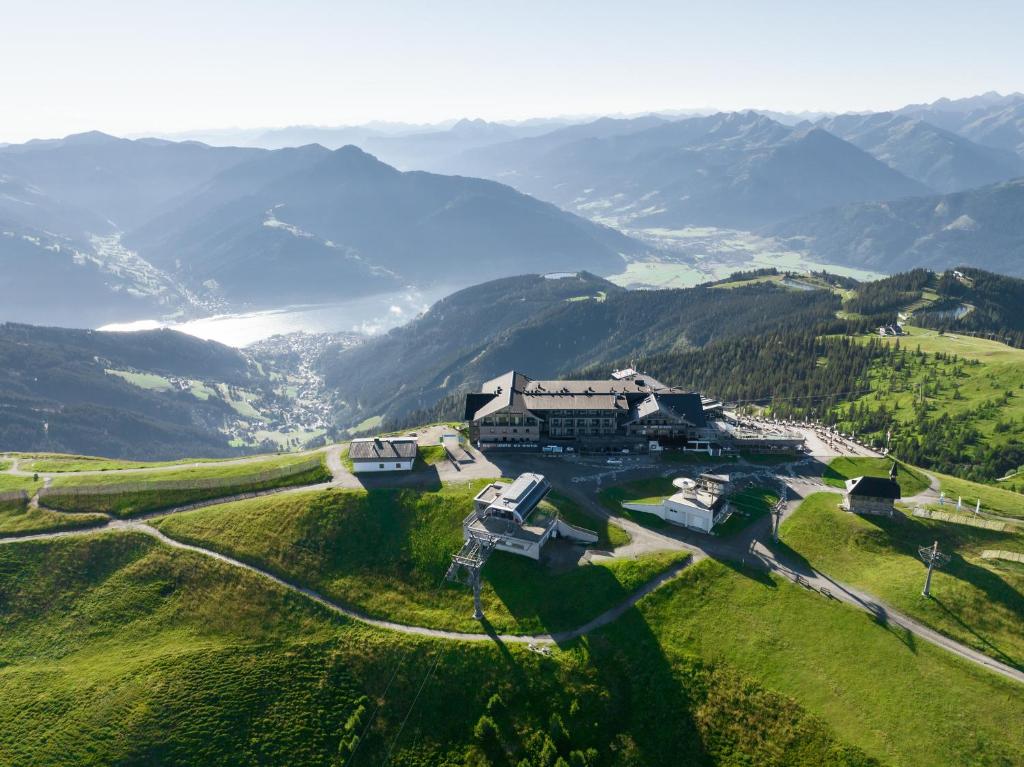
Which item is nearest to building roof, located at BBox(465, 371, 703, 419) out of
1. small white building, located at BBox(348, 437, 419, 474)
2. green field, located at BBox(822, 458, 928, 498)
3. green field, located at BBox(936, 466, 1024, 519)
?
small white building, located at BBox(348, 437, 419, 474)

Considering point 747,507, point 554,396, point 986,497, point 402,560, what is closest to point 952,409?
point 986,497

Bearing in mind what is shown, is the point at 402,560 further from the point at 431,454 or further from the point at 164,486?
the point at 164,486

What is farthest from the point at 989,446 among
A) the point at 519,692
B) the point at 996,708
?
the point at 519,692

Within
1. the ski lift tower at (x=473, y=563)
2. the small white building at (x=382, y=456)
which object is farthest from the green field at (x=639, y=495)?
the small white building at (x=382, y=456)

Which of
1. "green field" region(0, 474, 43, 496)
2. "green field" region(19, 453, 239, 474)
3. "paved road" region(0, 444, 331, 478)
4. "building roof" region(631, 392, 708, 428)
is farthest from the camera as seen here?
"building roof" region(631, 392, 708, 428)

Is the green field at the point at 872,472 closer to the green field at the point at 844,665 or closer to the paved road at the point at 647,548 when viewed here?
the paved road at the point at 647,548

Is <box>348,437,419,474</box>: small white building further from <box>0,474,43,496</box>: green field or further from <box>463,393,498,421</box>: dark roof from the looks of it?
<box>0,474,43,496</box>: green field
